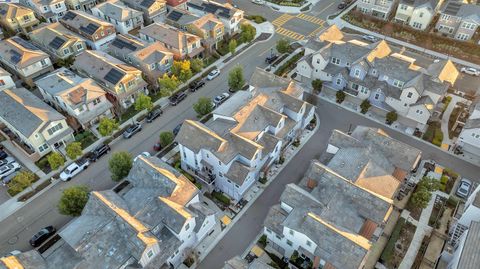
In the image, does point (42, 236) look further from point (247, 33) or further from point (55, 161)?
point (247, 33)

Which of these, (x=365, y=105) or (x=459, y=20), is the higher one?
(x=459, y=20)

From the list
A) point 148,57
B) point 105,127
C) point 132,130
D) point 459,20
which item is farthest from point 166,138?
point 459,20

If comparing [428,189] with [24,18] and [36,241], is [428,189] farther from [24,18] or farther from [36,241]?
[24,18]

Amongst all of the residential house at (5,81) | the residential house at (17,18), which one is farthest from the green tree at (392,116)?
the residential house at (17,18)

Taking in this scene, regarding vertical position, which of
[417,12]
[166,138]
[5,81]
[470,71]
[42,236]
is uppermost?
[417,12]

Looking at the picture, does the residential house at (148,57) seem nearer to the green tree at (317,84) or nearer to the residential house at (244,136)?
the residential house at (244,136)

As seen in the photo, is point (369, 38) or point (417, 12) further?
point (417, 12)
